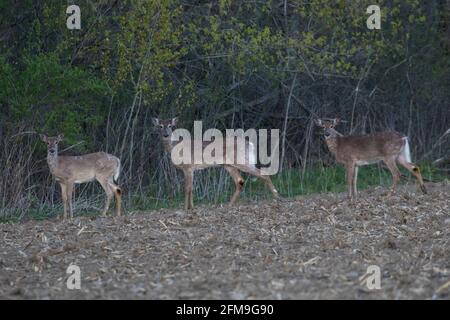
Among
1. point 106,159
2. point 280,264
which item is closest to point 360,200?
point 106,159

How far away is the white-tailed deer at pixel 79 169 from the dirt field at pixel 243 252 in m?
1.30

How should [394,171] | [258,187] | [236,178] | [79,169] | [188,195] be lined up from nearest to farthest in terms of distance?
[79,169]
[188,195]
[394,171]
[236,178]
[258,187]

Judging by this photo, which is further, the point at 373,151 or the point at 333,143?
the point at 333,143

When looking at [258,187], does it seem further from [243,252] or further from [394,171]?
[243,252]

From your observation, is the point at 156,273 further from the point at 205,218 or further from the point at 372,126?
the point at 372,126

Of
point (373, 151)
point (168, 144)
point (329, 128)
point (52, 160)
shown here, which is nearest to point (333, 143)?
point (329, 128)

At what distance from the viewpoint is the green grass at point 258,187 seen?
43.9 feet

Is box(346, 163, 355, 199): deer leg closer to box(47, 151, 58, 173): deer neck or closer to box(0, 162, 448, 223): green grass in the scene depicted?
box(0, 162, 448, 223): green grass

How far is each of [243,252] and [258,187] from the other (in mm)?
7318

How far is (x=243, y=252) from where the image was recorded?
8289 mm

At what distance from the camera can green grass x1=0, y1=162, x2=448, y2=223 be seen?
43.9 ft

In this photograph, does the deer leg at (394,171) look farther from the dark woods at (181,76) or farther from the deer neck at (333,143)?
the dark woods at (181,76)

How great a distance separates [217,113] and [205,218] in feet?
19.9

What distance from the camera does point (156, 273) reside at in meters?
7.37
